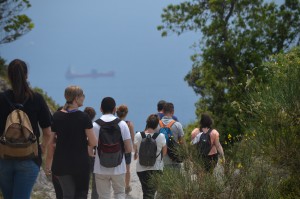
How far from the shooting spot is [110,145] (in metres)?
7.39

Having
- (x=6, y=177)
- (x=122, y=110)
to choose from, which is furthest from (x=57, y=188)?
(x=6, y=177)

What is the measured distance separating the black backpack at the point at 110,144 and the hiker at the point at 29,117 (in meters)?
2.09

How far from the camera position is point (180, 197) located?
248 inches

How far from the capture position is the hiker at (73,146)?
6574 millimetres

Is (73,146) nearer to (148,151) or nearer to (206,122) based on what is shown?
(148,151)

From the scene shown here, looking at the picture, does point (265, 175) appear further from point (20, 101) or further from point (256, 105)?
point (20, 101)

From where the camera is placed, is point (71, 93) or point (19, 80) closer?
point (19, 80)


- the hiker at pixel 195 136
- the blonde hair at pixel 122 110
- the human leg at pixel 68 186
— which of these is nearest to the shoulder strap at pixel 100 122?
the human leg at pixel 68 186

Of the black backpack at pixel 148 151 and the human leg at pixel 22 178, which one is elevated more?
the black backpack at pixel 148 151

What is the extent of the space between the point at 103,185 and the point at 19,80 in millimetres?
2942

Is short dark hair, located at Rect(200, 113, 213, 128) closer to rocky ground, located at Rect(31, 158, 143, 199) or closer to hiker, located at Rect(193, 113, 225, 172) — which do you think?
hiker, located at Rect(193, 113, 225, 172)

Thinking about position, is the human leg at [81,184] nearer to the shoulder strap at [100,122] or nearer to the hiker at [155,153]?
the shoulder strap at [100,122]

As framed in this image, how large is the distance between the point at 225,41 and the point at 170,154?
1510 centimetres

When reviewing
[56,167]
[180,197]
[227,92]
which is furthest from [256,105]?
[227,92]
